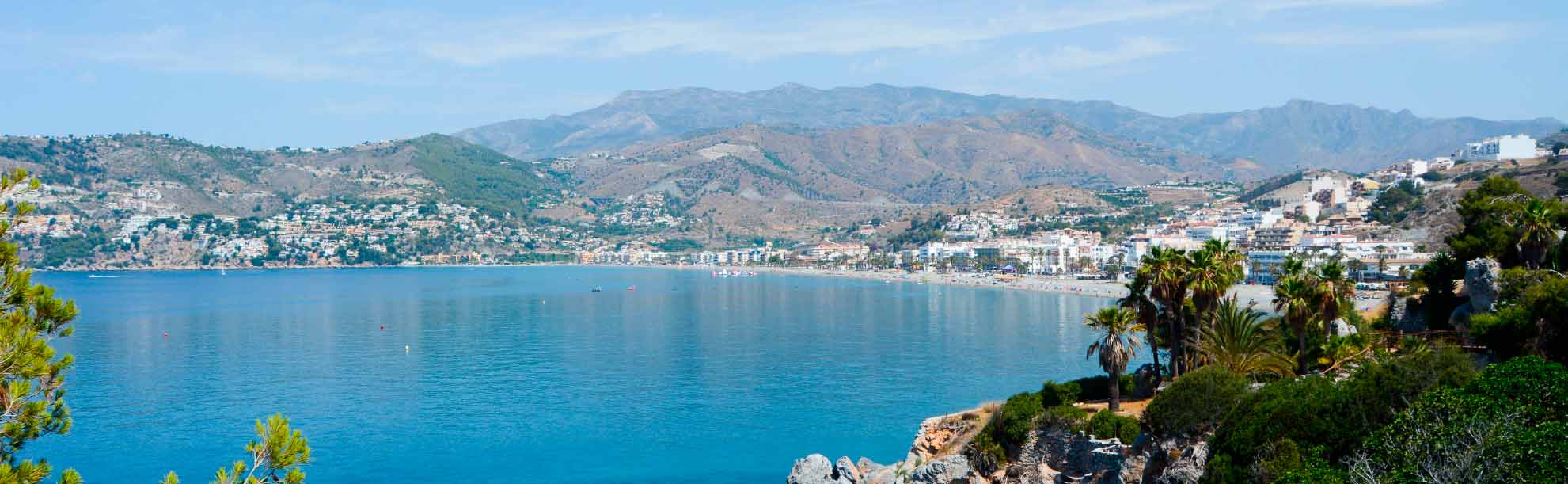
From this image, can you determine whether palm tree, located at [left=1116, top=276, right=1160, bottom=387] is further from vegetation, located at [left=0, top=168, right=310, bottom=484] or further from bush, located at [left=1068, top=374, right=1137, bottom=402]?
vegetation, located at [left=0, top=168, right=310, bottom=484]

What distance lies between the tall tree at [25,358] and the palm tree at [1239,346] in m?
20.7

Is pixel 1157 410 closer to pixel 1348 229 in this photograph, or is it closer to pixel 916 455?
pixel 916 455

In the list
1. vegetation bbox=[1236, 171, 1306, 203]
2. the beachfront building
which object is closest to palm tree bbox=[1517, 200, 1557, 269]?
the beachfront building

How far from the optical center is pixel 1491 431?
13.4 meters

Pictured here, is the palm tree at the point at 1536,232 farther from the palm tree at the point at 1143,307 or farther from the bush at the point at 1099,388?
the bush at the point at 1099,388

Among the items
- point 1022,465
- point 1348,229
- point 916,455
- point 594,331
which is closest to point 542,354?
point 594,331

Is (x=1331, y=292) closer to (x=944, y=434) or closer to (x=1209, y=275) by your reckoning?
(x=1209, y=275)

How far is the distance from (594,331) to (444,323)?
41.0ft

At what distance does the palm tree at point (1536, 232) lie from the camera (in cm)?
2703

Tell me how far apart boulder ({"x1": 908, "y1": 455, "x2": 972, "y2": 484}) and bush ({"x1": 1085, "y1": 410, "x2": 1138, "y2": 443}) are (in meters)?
2.89

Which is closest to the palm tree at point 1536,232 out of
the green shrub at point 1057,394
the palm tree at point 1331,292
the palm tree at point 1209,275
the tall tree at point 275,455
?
the palm tree at point 1331,292

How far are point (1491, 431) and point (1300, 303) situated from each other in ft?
39.2

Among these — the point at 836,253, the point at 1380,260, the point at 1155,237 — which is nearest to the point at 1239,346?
the point at 1380,260

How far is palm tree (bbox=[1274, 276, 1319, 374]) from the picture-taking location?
25000 mm
